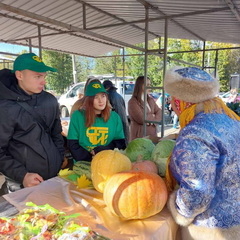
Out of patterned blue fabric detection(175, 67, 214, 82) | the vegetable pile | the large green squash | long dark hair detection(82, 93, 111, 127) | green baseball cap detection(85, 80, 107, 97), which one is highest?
patterned blue fabric detection(175, 67, 214, 82)

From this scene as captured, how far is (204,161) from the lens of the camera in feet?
3.87

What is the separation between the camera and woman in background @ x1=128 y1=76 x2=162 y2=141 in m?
4.46

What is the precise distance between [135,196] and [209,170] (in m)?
0.42

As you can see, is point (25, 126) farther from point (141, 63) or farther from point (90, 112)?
point (141, 63)

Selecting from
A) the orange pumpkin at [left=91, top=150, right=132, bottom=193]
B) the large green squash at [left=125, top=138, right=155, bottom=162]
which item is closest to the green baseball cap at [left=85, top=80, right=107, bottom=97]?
the large green squash at [left=125, top=138, right=155, bottom=162]

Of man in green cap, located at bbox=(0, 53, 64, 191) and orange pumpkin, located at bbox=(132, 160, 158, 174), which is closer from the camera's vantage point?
orange pumpkin, located at bbox=(132, 160, 158, 174)

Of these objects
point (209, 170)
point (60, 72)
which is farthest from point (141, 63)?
point (209, 170)

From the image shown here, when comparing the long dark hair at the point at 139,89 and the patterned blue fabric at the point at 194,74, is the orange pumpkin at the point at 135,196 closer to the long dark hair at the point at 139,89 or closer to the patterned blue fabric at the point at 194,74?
the patterned blue fabric at the point at 194,74

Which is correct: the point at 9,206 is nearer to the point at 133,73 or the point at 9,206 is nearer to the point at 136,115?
the point at 136,115

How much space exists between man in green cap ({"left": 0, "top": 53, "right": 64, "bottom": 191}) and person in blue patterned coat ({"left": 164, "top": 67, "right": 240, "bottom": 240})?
109 cm

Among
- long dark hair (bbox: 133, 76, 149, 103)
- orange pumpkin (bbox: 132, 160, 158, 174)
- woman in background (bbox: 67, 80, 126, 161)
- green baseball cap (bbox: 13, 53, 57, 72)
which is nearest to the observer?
orange pumpkin (bbox: 132, 160, 158, 174)

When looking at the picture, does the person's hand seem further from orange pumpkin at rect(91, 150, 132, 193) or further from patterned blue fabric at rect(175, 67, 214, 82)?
patterned blue fabric at rect(175, 67, 214, 82)

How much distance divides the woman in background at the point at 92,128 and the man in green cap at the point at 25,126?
0.25 m

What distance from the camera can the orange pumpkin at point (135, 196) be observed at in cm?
135
